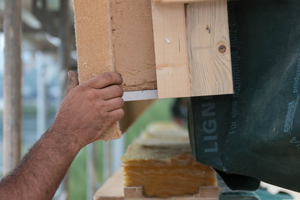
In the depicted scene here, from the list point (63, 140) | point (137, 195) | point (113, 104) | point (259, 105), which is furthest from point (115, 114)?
point (137, 195)

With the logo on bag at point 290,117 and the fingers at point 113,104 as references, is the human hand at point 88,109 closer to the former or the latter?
the fingers at point 113,104

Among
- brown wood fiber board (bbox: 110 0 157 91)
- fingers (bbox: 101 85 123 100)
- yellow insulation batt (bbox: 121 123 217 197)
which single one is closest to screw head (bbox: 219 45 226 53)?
brown wood fiber board (bbox: 110 0 157 91)

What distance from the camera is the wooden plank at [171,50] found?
114 centimetres

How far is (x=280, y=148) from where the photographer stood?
44.1 inches

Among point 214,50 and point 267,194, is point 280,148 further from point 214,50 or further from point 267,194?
point 267,194

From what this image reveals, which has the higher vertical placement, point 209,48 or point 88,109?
point 209,48

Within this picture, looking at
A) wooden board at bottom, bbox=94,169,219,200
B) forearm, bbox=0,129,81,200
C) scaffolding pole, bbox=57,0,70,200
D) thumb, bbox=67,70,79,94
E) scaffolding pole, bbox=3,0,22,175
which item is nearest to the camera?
forearm, bbox=0,129,81,200

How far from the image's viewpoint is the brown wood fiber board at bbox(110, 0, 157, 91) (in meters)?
1.22

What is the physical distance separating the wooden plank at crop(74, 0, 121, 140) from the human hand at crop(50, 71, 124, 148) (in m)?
0.06

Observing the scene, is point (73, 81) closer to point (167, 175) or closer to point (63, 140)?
point (63, 140)

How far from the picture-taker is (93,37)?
3.94ft

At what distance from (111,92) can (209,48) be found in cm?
41

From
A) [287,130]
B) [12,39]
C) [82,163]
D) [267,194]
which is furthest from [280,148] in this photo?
[82,163]

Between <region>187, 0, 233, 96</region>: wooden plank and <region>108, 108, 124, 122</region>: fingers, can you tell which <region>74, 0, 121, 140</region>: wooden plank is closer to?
<region>108, 108, 124, 122</region>: fingers
